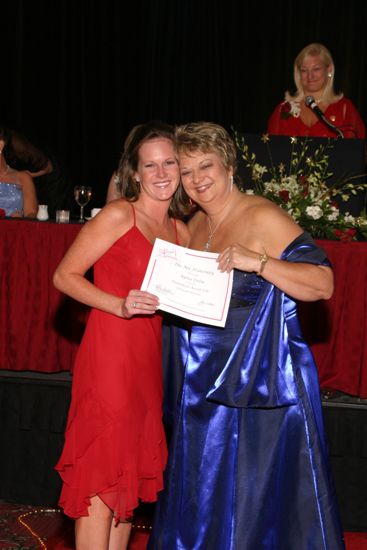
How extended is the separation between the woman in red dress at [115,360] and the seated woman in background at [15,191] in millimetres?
2663

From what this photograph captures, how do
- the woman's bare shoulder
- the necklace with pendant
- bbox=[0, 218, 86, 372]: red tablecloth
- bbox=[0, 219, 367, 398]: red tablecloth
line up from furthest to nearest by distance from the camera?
bbox=[0, 218, 86, 372]: red tablecloth → bbox=[0, 219, 367, 398]: red tablecloth → the woman's bare shoulder → the necklace with pendant

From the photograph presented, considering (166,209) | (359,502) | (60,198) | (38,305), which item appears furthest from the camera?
(60,198)

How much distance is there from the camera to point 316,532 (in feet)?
9.08

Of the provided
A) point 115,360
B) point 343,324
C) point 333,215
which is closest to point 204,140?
point 115,360

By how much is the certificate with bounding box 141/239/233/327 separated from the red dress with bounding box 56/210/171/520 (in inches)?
8.1

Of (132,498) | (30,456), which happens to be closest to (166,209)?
(132,498)

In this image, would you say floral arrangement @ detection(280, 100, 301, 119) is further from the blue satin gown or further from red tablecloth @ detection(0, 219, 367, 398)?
the blue satin gown

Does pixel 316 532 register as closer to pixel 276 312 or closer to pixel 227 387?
pixel 227 387

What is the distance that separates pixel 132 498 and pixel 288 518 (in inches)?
22.2

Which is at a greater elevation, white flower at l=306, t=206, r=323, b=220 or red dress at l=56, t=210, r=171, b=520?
white flower at l=306, t=206, r=323, b=220

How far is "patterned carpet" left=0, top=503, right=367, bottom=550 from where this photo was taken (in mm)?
3820

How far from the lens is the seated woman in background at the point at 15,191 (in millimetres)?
5492

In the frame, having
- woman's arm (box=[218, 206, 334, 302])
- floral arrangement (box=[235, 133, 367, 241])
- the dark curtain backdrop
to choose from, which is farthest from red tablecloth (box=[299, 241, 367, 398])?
the dark curtain backdrop

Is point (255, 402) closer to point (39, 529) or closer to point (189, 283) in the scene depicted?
point (189, 283)
